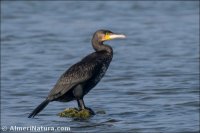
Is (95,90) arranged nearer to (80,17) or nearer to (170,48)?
(170,48)

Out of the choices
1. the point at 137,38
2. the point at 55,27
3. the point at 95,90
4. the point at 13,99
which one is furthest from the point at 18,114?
the point at 55,27

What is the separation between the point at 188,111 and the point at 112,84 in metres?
3.12

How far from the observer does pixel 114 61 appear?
18.8 meters

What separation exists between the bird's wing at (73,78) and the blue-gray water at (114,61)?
15.5 inches

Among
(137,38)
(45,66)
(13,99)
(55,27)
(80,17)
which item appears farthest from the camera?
(80,17)

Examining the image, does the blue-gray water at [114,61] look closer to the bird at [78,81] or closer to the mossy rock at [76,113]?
the mossy rock at [76,113]

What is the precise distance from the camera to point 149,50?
20172 millimetres

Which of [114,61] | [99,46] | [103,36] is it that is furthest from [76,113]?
[114,61]

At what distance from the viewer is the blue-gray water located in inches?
498

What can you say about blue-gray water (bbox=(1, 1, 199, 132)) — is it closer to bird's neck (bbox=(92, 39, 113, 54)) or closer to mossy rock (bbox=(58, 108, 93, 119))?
mossy rock (bbox=(58, 108, 93, 119))

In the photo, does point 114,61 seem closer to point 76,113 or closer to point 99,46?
point 99,46

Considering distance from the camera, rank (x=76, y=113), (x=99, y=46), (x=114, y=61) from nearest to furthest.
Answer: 1. (x=76, y=113)
2. (x=99, y=46)
3. (x=114, y=61)

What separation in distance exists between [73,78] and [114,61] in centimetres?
625

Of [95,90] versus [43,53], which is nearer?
[95,90]
